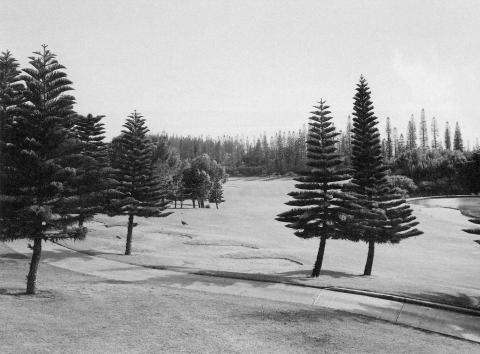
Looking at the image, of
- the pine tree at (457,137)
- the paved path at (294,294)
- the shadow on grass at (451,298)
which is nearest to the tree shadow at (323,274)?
the paved path at (294,294)

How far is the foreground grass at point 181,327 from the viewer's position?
1240 cm

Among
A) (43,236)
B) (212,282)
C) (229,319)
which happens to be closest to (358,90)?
(212,282)

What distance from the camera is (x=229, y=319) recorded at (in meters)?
15.4

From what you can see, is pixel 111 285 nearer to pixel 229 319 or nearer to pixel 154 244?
pixel 229 319

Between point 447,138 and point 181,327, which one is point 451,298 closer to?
point 181,327

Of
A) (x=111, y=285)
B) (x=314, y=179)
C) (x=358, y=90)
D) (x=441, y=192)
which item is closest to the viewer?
(x=111, y=285)

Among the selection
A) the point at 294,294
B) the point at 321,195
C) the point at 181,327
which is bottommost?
the point at 181,327

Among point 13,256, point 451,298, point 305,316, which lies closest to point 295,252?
point 451,298

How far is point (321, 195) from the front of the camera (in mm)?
27594

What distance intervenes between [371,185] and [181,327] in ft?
65.7

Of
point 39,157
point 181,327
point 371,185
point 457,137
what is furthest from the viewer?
point 457,137

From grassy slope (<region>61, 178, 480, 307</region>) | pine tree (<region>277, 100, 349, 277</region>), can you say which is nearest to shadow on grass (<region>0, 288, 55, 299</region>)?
grassy slope (<region>61, 178, 480, 307</region>)

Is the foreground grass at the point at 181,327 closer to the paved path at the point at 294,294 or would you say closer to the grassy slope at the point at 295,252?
the paved path at the point at 294,294

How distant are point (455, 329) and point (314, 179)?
14.1 meters
